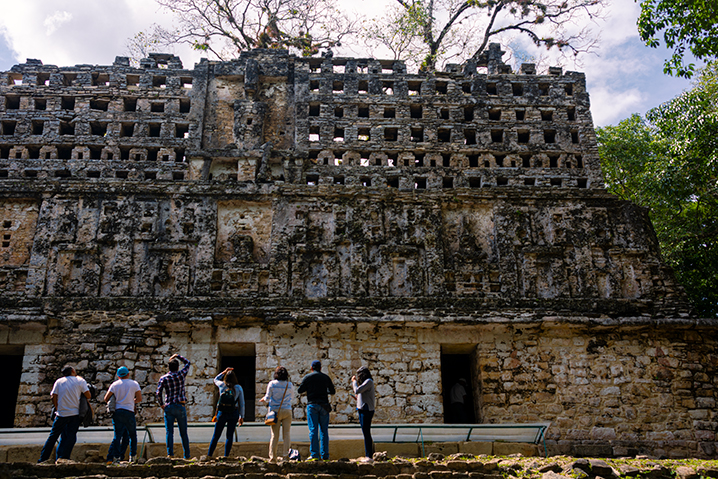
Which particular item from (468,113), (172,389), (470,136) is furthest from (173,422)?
(468,113)

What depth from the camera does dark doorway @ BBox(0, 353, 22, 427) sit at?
46.8 feet

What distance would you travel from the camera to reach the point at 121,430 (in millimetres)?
8758

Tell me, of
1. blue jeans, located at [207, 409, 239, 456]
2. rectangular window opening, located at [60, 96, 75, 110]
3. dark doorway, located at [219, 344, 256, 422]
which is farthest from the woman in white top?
rectangular window opening, located at [60, 96, 75, 110]

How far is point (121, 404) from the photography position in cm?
879

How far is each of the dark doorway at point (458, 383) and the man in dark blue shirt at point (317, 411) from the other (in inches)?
192

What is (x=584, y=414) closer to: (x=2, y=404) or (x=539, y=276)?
(x=539, y=276)

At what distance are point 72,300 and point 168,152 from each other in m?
5.03

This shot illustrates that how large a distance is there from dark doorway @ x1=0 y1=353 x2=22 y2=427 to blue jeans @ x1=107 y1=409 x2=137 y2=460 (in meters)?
6.86

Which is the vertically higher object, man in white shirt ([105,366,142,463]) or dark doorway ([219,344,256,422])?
dark doorway ([219,344,256,422])

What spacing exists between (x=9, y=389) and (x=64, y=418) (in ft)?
22.8

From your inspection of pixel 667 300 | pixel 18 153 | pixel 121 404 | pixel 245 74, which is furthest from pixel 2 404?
pixel 667 300

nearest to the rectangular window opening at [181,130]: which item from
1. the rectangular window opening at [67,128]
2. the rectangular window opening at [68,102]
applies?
the rectangular window opening at [67,128]

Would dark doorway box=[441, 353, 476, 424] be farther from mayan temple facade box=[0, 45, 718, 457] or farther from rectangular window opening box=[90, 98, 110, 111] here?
rectangular window opening box=[90, 98, 110, 111]

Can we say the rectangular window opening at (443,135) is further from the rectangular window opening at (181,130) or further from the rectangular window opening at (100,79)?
the rectangular window opening at (100,79)
